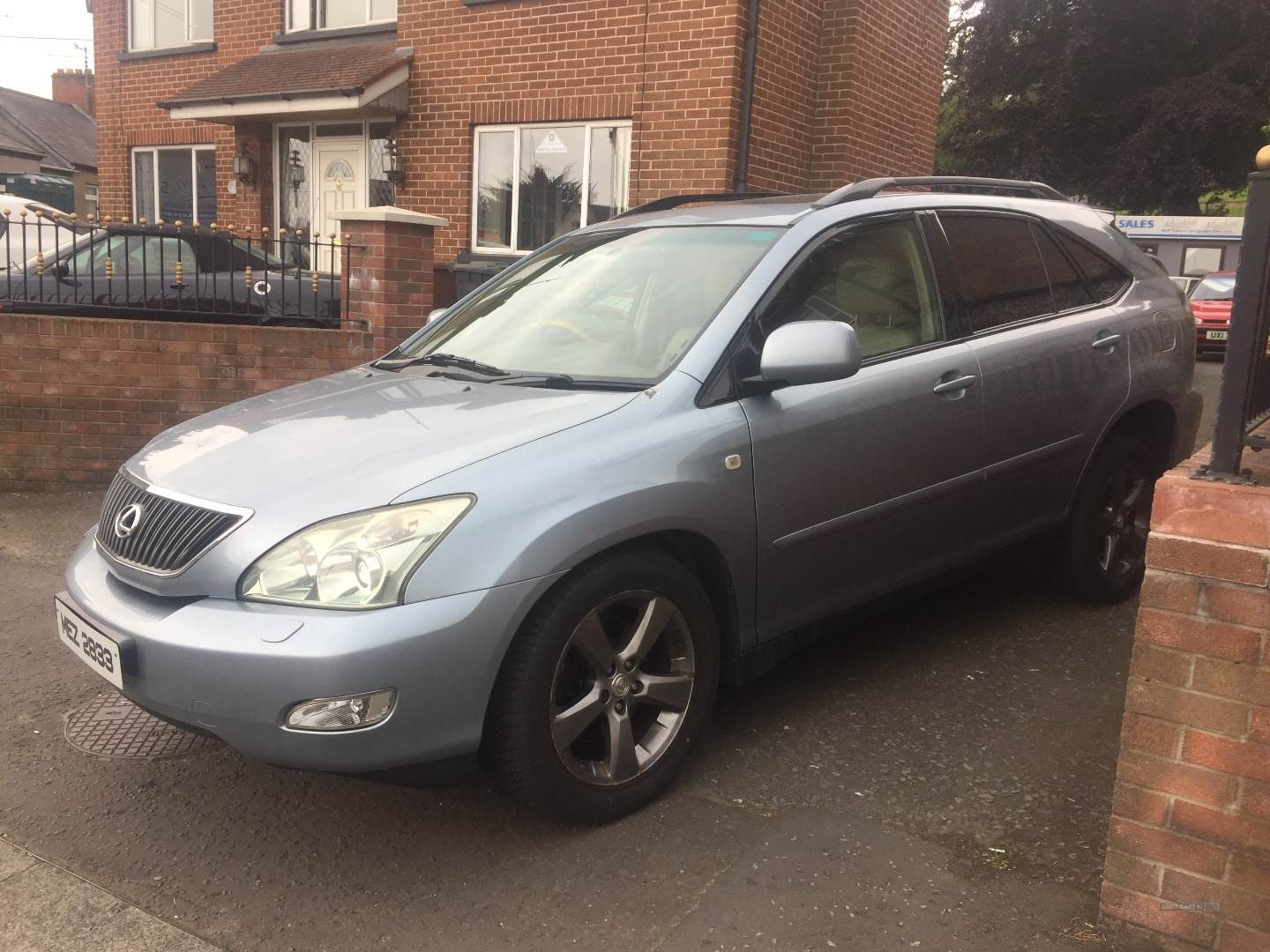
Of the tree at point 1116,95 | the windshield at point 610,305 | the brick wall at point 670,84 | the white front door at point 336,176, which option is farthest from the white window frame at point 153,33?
the tree at point 1116,95

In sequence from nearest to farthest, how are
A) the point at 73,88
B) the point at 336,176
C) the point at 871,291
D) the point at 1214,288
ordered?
the point at 871,291 < the point at 336,176 < the point at 1214,288 < the point at 73,88

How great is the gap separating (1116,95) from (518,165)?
76.2 ft

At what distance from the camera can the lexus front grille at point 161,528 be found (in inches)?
108

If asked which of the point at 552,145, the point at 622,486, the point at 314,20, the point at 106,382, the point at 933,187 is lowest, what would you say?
the point at 106,382

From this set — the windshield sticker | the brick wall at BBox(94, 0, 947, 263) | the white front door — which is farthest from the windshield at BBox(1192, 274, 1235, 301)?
the white front door

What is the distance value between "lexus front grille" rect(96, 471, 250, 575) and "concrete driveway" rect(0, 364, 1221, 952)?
777mm

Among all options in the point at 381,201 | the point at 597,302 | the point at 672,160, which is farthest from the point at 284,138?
the point at 597,302

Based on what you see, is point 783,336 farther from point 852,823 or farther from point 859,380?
point 852,823

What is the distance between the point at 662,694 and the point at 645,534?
0.47 m

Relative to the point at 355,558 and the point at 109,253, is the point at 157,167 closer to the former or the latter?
the point at 109,253

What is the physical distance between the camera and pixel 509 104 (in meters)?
10.9

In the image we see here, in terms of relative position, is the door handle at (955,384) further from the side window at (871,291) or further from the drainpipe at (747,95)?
the drainpipe at (747,95)

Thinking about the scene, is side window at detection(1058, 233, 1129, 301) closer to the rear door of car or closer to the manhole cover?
the rear door of car

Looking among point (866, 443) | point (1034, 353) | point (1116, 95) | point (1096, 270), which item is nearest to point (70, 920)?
point (866, 443)
